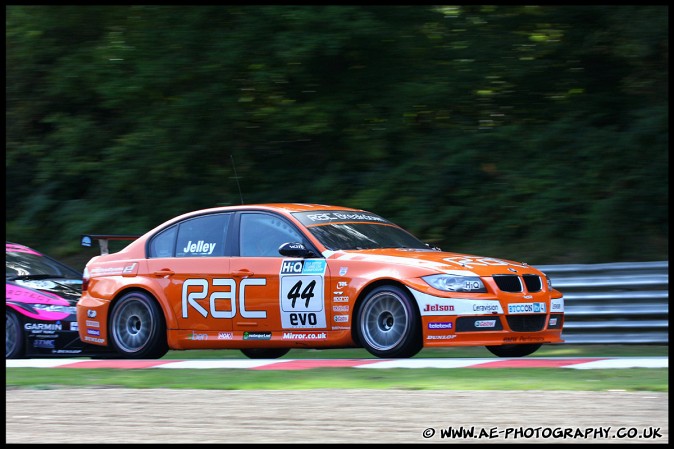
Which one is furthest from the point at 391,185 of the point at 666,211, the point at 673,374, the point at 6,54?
the point at 673,374

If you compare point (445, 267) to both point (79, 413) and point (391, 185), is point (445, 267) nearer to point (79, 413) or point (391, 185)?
point (79, 413)

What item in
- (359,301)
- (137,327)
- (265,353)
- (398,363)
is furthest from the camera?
(265,353)

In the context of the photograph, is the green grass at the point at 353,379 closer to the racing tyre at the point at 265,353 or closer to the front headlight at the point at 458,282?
the front headlight at the point at 458,282

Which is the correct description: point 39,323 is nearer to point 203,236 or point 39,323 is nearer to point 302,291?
point 203,236

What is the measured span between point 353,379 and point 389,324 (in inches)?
64.5

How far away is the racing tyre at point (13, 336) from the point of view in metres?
12.8

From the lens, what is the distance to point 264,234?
38.5 feet

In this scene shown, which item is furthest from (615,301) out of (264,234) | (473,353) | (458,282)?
(264,234)

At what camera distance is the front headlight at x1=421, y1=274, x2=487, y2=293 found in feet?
34.6

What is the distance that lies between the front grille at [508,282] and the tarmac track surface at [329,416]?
104 inches

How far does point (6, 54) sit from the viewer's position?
19141 mm

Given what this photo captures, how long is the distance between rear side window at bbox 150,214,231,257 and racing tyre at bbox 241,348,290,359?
1.21 m

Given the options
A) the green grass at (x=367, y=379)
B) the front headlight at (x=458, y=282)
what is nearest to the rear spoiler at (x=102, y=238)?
the green grass at (x=367, y=379)

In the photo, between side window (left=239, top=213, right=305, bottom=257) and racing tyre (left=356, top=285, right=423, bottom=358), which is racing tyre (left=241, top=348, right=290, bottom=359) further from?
racing tyre (left=356, top=285, right=423, bottom=358)
